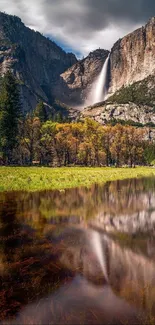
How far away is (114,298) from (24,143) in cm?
7992

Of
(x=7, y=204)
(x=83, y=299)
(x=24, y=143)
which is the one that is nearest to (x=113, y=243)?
(x=83, y=299)

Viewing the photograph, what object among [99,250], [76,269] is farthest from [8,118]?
[76,269]

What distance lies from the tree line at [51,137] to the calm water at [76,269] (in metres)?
59.3

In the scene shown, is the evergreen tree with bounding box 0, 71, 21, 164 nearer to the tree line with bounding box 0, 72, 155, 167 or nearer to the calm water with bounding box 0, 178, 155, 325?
the tree line with bounding box 0, 72, 155, 167

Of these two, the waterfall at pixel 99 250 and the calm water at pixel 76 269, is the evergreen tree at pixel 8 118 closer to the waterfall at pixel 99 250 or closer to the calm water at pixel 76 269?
the calm water at pixel 76 269

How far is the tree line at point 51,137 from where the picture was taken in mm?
73250

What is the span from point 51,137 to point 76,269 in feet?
255

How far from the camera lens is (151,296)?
7.18 m

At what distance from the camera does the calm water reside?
6.47m

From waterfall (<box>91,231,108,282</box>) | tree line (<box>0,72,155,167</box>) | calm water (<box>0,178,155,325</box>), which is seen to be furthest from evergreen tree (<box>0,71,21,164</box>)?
waterfall (<box>91,231,108,282</box>)

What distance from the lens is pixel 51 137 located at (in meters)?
85.4

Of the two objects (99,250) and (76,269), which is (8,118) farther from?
(76,269)

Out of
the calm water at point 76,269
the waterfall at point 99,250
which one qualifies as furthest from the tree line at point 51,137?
the waterfall at point 99,250

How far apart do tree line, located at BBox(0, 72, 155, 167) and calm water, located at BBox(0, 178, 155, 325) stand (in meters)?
59.3
